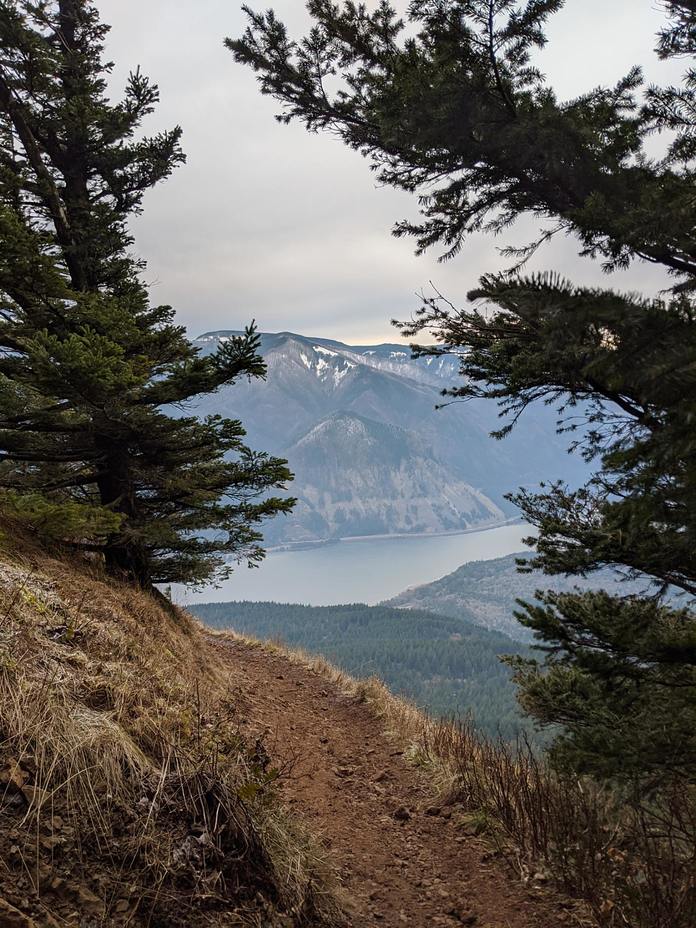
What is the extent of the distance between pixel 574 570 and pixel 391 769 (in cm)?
316

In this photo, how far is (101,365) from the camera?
5.91 metres

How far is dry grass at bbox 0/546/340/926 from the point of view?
218 cm

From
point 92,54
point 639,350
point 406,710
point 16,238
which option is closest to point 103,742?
point 639,350

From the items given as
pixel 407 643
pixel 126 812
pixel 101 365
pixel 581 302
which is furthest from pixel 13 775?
pixel 407 643

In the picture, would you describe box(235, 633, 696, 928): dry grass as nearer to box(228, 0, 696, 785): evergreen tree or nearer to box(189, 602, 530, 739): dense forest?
box(228, 0, 696, 785): evergreen tree

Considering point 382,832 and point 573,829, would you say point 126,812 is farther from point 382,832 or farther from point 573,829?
Result: point 573,829

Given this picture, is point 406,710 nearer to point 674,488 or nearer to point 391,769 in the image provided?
point 391,769

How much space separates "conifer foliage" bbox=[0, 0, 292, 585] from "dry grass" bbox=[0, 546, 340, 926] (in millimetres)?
3432

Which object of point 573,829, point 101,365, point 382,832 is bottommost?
point 382,832

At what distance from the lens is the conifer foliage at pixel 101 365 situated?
6.67 meters

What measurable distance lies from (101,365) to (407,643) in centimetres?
12406

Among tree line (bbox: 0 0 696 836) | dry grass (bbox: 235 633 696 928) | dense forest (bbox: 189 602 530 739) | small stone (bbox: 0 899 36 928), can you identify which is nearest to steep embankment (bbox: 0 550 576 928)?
small stone (bbox: 0 899 36 928)

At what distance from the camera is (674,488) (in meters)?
2.62

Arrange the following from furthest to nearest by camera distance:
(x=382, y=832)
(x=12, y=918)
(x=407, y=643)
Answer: (x=407, y=643) → (x=382, y=832) → (x=12, y=918)
